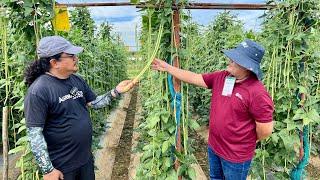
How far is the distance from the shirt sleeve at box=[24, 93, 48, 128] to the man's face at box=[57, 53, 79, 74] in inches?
9.6

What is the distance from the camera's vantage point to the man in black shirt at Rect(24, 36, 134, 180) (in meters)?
2.01

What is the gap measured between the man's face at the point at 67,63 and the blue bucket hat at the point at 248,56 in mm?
955

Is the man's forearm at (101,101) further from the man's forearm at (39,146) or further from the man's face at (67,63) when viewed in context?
the man's forearm at (39,146)

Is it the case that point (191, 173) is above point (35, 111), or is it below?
below

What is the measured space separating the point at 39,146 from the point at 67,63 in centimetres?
52

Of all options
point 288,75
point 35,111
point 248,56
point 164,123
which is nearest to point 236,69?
point 248,56

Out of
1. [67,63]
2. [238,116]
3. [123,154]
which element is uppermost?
[67,63]

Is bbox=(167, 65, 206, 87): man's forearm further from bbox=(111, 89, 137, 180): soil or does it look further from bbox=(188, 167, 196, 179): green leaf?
bbox=(111, 89, 137, 180): soil

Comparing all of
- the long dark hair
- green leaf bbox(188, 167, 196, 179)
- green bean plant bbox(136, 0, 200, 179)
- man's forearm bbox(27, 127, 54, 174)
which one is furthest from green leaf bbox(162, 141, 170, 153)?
the long dark hair

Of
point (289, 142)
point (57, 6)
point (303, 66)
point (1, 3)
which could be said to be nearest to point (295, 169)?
point (289, 142)

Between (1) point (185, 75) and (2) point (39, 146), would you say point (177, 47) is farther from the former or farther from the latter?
(2) point (39, 146)

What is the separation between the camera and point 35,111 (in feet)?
6.55

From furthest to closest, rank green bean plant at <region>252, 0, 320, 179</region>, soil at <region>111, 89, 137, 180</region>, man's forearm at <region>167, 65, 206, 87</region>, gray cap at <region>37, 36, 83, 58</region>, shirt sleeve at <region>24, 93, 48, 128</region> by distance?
soil at <region>111, 89, 137, 180</region>, green bean plant at <region>252, 0, 320, 179</region>, man's forearm at <region>167, 65, 206, 87</region>, gray cap at <region>37, 36, 83, 58</region>, shirt sleeve at <region>24, 93, 48, 128</region>

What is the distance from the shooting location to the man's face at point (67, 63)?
→ 213 cm
